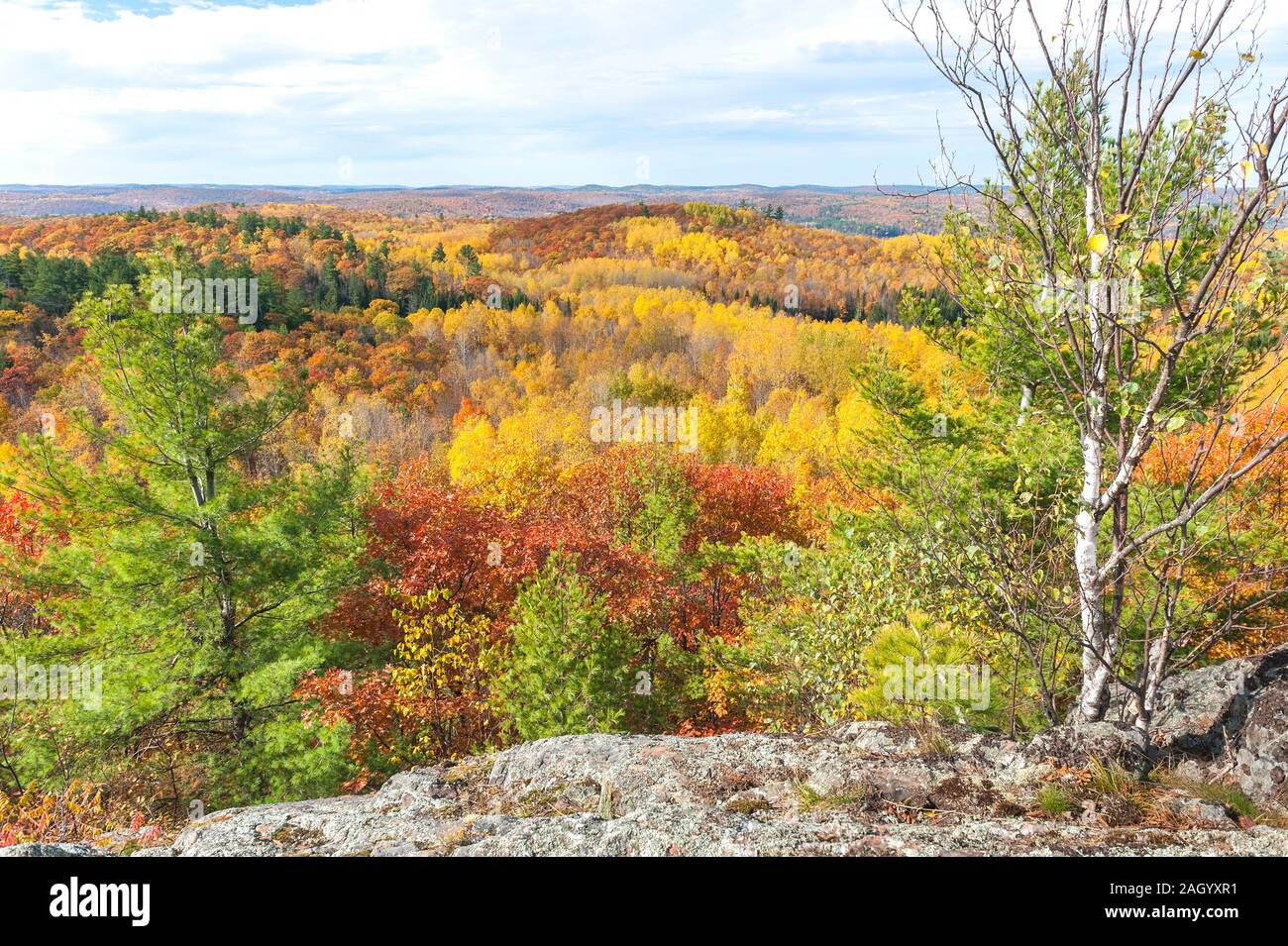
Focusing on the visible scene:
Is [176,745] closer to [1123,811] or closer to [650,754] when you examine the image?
[650,754]

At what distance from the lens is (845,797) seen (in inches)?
170

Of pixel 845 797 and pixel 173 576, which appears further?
pixel 173 576

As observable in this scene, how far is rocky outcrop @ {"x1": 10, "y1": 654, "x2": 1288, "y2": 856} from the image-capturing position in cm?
368

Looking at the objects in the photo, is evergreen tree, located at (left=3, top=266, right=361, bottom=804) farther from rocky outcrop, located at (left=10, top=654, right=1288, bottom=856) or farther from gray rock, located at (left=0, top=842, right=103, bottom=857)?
gray rock, located at (left=0, top=842, right=103, bottom=857)

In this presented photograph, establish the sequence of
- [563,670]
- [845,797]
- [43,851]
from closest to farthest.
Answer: [43,851], [845,797], [563,670]

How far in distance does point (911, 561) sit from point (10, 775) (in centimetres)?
1848

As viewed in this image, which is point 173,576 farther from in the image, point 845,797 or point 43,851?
point 845,797

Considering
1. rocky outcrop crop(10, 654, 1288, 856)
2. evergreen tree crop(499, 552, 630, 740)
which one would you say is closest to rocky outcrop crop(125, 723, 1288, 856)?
rocky outcrop crop(10, 654, 1288, 856)

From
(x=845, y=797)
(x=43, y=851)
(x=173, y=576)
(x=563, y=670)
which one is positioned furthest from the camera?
(x=563, y=670)

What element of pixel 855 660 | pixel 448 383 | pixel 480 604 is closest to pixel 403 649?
pixel 480 604

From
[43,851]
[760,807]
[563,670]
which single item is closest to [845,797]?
[760,807]

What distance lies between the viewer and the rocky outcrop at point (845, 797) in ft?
12.1

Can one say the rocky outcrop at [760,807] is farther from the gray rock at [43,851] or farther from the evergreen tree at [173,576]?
the evergreen tree at [173,576]

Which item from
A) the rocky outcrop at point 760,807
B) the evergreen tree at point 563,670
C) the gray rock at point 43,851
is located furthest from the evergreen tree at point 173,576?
the gray rock at point 43,851
